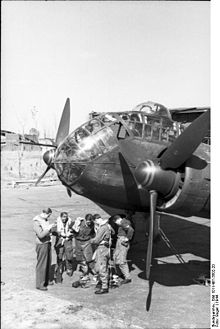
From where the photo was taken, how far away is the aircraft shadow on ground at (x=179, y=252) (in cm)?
1041

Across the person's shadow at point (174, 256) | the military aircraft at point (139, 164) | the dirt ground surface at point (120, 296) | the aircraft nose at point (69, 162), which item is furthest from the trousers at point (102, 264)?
the aircraft nose at point (69, 162)

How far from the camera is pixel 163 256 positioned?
41.5ft

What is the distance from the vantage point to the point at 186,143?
7.99 m

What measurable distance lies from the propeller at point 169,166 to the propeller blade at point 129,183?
3.38 feet

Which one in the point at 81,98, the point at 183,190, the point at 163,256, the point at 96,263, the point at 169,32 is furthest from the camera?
the point at 163,256

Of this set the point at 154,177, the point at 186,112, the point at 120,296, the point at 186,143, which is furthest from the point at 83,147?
the point at 186,112

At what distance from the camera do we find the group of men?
9109 mm

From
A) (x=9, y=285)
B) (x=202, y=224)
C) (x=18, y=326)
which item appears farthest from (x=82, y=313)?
(x=202, y=224)

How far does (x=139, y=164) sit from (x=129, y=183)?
43.0 inches

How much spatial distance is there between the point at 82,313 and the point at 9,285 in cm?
239

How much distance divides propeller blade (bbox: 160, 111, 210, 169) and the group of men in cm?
225

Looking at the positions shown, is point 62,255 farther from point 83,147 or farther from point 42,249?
point 83,147

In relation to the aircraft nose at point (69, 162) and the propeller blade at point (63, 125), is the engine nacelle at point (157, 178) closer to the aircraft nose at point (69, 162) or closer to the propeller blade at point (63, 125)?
the aircraft nose at point (69, 162)

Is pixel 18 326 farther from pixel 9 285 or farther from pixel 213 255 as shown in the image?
A: pixel 213 255
